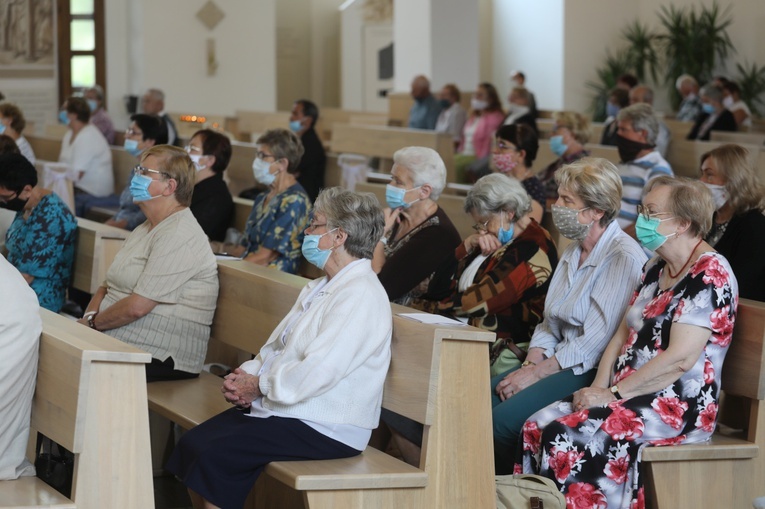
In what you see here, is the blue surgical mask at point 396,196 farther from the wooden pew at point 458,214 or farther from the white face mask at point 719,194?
the white face mask at point 719,194

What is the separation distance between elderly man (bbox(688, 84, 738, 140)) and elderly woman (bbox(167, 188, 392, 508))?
7.42 metres

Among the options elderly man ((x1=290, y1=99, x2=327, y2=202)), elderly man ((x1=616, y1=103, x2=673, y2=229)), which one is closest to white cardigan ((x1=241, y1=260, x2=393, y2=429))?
elderly man ((x1=616, y1=103, x2=673, y2=229))

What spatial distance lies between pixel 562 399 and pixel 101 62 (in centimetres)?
1260

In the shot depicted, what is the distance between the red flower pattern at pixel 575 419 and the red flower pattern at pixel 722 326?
42cm

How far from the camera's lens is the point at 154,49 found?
14.8 metres

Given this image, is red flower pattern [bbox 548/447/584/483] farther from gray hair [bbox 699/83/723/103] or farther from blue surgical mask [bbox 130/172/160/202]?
gray hair [bbox 699/83/723/103]

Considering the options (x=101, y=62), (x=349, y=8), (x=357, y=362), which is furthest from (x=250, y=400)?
(x=349, y=8)

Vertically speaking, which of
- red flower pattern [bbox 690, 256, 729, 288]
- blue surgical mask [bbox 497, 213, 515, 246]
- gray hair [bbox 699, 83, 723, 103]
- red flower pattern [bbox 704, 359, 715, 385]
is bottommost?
red flower pattern [bbox 704, 359, 715, 385]

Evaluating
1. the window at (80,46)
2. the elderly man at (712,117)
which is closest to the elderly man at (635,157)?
the elderly man at (712,117)

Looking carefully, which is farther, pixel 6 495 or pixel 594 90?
pixel 594 90

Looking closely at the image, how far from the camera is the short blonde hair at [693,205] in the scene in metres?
3.44

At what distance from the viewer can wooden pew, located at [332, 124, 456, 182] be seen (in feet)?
27.4

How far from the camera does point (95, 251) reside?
492cm

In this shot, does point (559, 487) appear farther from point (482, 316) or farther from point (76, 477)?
point (76, 477)
